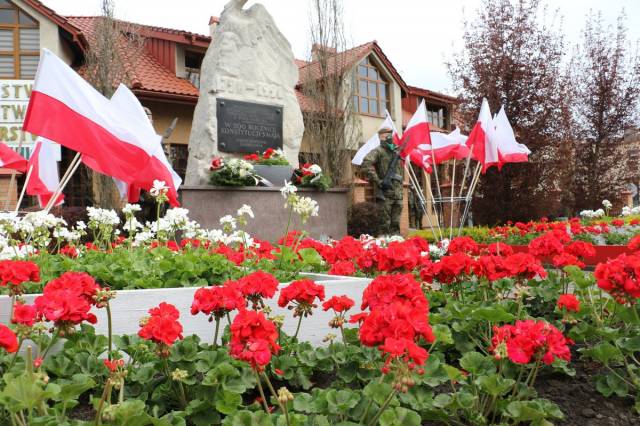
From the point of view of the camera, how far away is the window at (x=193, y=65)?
18.0 meters

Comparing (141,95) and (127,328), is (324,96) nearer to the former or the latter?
(141,95)

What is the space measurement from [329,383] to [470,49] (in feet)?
42.8

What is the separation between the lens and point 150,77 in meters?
16.4

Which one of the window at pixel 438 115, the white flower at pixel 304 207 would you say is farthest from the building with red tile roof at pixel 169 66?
the white flower at pixel 304 207

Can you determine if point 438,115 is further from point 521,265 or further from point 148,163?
point 521,265

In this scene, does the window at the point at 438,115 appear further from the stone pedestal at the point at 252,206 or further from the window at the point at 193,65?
the stone pedestal at the point at 252,206

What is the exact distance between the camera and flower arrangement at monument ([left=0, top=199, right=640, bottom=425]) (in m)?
1.45

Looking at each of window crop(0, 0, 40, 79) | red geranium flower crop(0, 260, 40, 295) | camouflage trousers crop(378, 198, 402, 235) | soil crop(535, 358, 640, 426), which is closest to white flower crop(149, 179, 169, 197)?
red geranium flower crop(0, 260, 40, 295)

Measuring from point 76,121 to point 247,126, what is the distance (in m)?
5.70

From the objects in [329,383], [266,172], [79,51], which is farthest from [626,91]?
[329,383]

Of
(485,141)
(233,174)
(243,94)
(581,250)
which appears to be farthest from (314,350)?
(243,94)

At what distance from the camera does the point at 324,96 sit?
55.9 feet

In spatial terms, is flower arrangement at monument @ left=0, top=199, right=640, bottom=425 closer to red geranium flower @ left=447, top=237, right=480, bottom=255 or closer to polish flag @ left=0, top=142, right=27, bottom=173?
red geranium flower @ left=447, top=237, right=480, bottom=255

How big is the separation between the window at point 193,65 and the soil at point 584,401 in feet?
55.8
